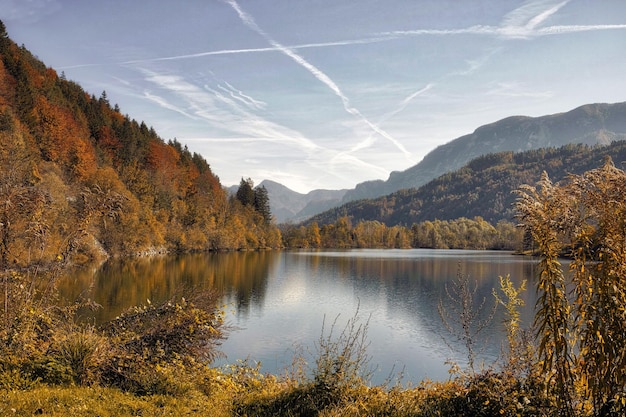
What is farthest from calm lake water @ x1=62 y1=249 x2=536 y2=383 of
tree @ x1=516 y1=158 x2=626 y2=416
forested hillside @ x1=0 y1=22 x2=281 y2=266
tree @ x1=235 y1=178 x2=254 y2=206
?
tree @ x1=235 y1=178 x2=254 y2=206

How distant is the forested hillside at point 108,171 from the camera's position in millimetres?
55094

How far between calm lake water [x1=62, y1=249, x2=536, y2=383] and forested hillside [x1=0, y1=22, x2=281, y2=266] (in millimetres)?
8702

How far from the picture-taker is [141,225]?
75.4 m

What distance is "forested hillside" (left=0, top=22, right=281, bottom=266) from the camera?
55094mm

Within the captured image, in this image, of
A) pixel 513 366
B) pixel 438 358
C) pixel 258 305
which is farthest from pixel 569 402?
pixel 258 305

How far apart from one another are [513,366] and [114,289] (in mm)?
34109

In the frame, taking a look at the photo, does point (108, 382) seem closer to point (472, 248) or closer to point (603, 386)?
point (603, 386)

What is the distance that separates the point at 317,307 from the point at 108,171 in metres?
54.0

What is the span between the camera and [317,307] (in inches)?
1316

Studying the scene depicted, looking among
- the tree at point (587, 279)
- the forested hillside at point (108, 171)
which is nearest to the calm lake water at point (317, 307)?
the tree at point (587, 279)

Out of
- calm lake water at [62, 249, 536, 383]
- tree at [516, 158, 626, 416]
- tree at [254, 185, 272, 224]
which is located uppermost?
tree at [254, 185, 272, 224]

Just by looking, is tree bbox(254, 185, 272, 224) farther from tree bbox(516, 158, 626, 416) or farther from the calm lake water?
tree bbox(516, 158, 626, 416)

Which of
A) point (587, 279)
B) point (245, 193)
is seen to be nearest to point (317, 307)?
point (587, 279)

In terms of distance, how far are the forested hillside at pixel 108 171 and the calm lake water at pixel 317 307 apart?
8.70 meters
